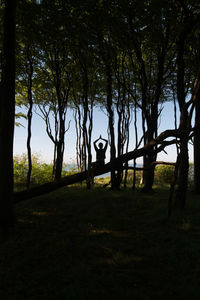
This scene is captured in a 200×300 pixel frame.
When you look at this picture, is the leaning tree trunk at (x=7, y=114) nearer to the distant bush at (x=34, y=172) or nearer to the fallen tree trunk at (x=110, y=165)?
the fallen tree trunk at (x=110, y=165)

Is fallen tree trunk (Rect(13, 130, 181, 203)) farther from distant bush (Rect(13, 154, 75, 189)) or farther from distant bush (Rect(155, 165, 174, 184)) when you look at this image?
distant bush (Rect(155, 165, 174, 184))

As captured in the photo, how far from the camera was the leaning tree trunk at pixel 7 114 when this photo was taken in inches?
276

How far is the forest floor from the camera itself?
3475 millimetres

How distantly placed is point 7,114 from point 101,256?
574 centimetres

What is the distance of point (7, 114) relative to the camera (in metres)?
7.09

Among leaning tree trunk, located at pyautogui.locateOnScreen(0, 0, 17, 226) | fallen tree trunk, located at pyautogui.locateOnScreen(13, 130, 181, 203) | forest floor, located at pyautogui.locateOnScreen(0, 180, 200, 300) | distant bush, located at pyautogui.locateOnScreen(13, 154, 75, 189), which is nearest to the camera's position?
forest floor, located at pyautogui.locateOnScreen(0, 180, 200, 300)

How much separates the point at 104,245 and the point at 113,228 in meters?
1.60

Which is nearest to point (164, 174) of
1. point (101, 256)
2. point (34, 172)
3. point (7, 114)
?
point (34, 172)

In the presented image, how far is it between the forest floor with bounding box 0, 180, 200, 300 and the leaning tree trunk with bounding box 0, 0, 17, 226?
976mm

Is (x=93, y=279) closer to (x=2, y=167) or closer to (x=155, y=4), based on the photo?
(x=2, y=167)

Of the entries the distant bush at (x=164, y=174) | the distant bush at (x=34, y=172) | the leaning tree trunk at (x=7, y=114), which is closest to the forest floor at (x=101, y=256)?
the leaning tree trunk at (x=7, y=114)

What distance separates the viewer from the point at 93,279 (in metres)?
3.78

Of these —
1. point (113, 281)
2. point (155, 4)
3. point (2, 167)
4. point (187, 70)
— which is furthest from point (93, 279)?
point (187, 70)

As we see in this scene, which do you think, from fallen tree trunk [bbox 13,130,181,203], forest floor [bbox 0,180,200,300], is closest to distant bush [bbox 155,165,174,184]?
forest floor [bbox 0,180,200,300]
